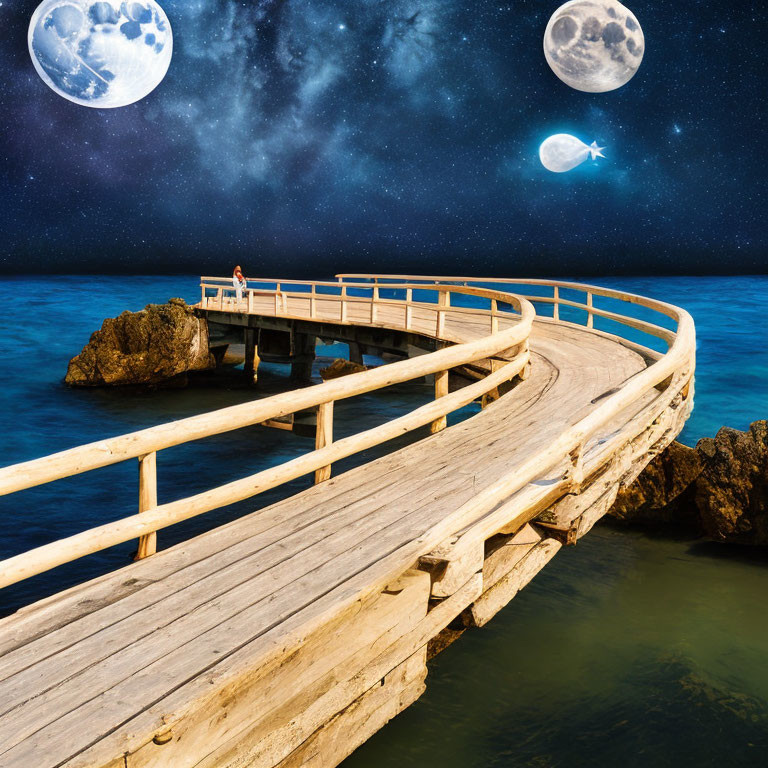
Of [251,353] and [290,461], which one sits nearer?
[290,461]

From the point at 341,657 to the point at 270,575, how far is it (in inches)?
27.0

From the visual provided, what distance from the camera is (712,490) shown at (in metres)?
9.64

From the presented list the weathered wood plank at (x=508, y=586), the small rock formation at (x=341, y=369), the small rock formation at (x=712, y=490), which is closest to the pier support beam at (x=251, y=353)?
the small rock formation at (x=341, y=369)

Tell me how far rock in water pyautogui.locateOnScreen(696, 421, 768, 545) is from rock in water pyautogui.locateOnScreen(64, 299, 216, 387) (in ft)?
61.3

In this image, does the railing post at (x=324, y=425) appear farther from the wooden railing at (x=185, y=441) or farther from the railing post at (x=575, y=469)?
the railing post at (x=575, y=469)

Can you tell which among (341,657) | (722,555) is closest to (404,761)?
(341,657)

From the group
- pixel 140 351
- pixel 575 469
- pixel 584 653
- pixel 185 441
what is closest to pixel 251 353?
pixel 140 351

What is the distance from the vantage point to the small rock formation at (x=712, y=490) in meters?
9.37

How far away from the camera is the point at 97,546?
3270 millimetres

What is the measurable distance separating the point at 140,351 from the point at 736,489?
19793 millimetres

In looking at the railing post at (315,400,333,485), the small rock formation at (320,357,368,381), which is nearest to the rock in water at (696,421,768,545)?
the railing post at (315,400,333,485)

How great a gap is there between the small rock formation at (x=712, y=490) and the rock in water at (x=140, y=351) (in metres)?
17.9

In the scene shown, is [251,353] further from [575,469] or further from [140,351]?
[575,469]

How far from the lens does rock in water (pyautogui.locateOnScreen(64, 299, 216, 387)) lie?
2395cm
